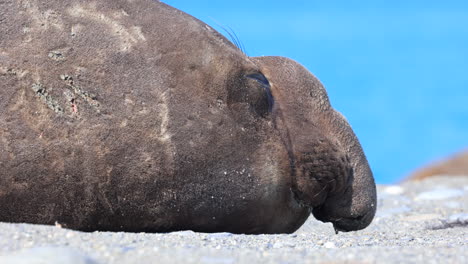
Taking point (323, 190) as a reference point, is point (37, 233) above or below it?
below

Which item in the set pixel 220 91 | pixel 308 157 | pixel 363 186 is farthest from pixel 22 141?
pixel 363 186

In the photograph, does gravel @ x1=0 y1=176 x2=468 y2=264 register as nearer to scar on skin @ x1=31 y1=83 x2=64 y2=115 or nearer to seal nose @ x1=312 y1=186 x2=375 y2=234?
seal nose @ x1=312 y1=186 x2=375 y2=234

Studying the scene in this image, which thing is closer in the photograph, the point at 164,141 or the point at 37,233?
the point at 37,233

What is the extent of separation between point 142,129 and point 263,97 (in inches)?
32.1

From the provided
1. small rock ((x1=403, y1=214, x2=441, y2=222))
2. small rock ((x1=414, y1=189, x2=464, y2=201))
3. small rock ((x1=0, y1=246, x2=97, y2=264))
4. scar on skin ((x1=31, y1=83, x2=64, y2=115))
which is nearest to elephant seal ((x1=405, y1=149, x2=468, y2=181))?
small rock ((x1=414, y1=189, x2=464, y2=201))

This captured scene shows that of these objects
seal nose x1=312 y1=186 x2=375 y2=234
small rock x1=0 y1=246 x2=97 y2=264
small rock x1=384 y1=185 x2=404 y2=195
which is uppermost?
small rock x1=384 y1=185 x2=404 y2=195

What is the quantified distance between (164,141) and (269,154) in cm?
66

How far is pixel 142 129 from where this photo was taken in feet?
14.4

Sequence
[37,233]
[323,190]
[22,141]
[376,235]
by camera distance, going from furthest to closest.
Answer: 1. [376,235]
2. [323,190]
3. [22,141]
4. [37,233]

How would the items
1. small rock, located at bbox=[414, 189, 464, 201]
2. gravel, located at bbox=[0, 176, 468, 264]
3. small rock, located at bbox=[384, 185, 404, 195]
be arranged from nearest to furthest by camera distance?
gravel, located at bbox=[0, 176, 468, 264] < small rock, located at bbox=[414, 189, 464, 201] < small rock, located at bbox=[384, 185, 404, 195]

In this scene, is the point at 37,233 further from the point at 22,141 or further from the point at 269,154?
the point at 269,154

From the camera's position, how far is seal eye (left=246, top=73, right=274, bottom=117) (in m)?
4.83

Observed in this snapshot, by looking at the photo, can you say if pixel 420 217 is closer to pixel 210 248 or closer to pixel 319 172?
pixel 319 172

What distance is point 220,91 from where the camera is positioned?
4664 millimetres
